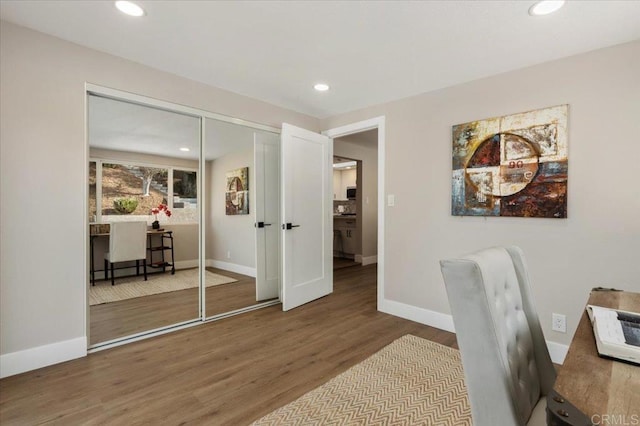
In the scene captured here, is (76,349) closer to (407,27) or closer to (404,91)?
(407,27)

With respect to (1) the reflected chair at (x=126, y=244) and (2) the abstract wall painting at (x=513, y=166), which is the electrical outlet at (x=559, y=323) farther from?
(1) the reflected chair at (x=126, y=244)

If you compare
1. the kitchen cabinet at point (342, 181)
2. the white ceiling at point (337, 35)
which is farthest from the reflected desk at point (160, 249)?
the kitchen cabinet at point (342, 181)

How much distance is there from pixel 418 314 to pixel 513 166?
1671 mm

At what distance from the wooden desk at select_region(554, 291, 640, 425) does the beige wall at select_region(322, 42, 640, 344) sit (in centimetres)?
181

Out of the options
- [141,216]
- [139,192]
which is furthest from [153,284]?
[139,192]

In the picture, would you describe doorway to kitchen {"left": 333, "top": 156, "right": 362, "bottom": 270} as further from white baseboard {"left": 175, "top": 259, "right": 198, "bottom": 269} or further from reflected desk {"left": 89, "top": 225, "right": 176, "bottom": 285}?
reflected desk {"left": 89, "top": 225, "right": 176, "bottom": 285}

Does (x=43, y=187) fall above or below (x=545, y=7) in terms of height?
below

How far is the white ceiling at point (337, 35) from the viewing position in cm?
187

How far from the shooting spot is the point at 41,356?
7.22 feet

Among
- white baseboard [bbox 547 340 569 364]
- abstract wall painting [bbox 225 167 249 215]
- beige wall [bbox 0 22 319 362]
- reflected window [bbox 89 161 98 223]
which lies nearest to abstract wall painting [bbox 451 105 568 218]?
white baseboard [bbox 547 340 569 364]

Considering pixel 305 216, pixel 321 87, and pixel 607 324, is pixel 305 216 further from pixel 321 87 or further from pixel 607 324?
pixel 607 324

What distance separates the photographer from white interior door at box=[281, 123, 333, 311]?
344 cm

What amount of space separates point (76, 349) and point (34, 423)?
759 millimetres

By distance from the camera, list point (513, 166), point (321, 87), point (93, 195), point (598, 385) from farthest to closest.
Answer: point (321, 87), point (93, 195), point (513, 166), point (598, 385)
